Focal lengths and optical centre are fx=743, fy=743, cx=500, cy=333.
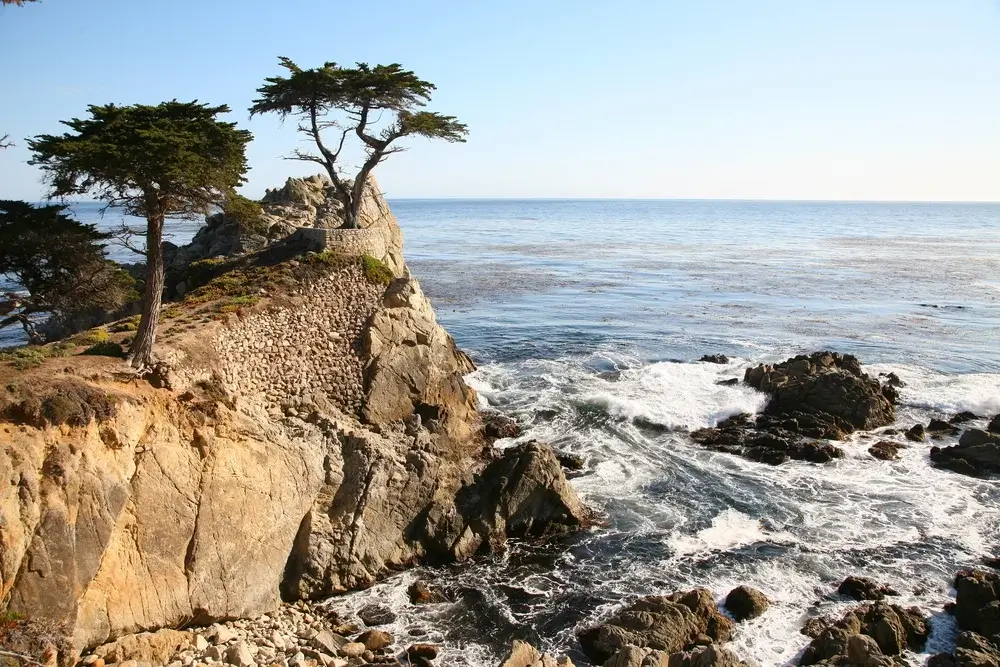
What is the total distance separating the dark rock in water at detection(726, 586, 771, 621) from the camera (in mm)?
19688

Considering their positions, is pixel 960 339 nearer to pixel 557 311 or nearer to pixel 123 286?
pixel 557 311

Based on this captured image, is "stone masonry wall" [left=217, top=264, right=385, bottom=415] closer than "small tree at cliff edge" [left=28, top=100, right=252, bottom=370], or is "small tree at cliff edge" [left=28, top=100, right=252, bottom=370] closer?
"small tree at cliff edge" [left=28, top=100, right=252, bottom=370]

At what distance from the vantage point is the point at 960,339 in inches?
1898

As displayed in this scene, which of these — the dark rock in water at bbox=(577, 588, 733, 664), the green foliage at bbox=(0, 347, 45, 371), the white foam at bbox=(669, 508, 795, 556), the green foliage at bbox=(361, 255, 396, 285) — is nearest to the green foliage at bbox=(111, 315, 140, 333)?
the green foliage at bbox=(0, 347, 45, 371)

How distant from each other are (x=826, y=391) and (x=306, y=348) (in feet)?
77.5

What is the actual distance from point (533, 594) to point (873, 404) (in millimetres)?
20729

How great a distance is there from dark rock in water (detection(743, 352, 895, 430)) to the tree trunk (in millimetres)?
26769

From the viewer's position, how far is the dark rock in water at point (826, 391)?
110 ft

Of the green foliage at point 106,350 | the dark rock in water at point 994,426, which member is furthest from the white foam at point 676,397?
the green foliage at point 106,350

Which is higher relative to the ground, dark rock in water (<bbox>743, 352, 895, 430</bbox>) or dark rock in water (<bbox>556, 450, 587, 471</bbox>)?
dark rock in water (<bbox>743, 352, 895, 430</bbox>)

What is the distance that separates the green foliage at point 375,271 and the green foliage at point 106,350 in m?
10.0

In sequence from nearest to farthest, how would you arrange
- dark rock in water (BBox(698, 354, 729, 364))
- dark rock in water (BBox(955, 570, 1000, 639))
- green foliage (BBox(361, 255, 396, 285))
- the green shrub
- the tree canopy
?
dark rock in water (BBox(955, 570, 1000, 639)) < the tree canopy < the green shrub < green foliage (BBox(361, 255, 396, 285)) < dark rock in water (BBox(698, 354, 729, 364))

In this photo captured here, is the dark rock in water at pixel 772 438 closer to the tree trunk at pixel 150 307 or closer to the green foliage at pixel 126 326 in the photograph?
the tree trunk at pixel 150 307

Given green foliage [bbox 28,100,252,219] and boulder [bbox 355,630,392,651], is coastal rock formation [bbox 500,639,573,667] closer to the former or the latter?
boulder [bbox 355,630,392,651]
